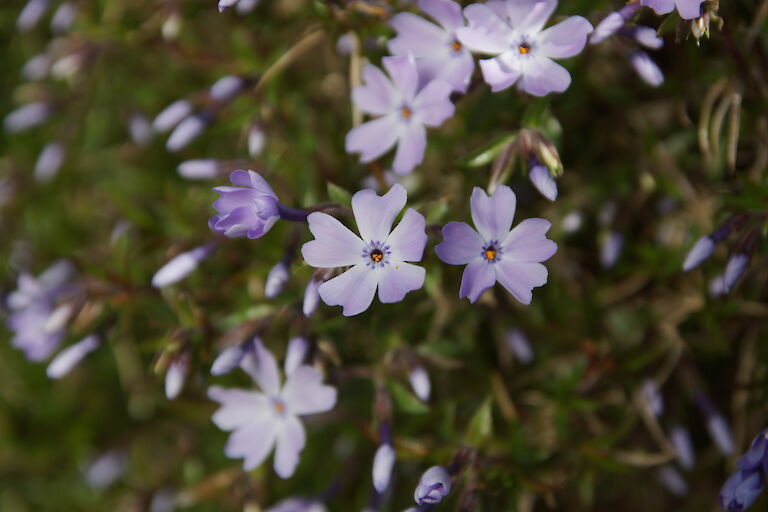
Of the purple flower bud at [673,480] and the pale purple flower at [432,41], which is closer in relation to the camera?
the pale purple flower at [432,41]

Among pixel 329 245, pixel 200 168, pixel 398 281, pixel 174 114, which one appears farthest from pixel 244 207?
pixel 174 114

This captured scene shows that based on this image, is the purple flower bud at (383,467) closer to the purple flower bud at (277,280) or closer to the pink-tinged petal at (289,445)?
the pink-tinged petal at (289,445)

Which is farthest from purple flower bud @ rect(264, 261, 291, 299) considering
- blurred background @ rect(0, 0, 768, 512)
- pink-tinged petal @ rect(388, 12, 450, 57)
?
pink-tinged petal @ rect(388, 12, 450, 57)

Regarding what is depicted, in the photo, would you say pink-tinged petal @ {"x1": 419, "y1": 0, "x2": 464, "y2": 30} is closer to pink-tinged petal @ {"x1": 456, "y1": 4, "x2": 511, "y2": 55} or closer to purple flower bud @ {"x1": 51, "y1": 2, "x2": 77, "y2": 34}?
pink-tinged petal @ {"x1": 456, "y1": 4, "x2": 511, "y2": 55}

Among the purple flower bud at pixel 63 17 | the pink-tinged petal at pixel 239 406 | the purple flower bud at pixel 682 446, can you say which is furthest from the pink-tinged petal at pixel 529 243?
the purple flower bud at pixel 63 17

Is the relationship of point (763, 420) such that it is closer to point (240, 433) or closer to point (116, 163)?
point (240, 433)

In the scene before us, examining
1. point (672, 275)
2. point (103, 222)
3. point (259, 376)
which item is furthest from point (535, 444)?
point (103, 222)
